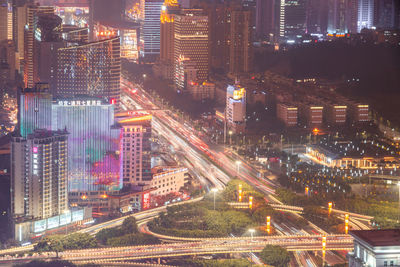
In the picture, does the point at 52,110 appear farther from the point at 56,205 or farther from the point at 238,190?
the point at 238,190

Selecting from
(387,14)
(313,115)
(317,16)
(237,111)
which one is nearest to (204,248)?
(237,111)

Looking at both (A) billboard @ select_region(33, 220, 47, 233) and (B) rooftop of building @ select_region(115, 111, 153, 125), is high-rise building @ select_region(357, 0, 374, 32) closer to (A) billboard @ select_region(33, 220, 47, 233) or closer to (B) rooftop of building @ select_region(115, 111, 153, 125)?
(B) rooftop of building @ select_region(115, 111, 153, 125)

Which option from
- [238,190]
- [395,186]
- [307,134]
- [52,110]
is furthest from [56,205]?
[307,134]

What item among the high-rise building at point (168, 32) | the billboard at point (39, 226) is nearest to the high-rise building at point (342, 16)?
the high-rise building at point (168, 32)

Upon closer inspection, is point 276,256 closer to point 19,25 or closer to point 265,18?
point 19,25

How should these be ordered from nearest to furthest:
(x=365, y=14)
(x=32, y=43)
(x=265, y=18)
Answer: (x=32, y=43) < (x=365, y=14) < (x=265, y=18)

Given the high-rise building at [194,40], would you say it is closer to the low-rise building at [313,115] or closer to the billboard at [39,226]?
the low-rise building at [313,115]
